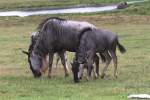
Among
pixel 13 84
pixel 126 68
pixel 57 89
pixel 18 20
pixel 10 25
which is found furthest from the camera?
pixel 18 20

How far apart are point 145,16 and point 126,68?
2749cm

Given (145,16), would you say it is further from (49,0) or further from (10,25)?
(49,0)

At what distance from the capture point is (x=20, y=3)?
73.8 metres

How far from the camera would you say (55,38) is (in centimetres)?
2116

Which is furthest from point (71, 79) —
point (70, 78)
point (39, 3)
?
point (39, 3)

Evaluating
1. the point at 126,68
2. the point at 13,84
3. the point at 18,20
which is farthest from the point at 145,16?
the point at 13,84

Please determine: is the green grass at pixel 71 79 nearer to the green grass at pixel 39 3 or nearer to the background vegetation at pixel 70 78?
the background vegetation at pixel 70 78

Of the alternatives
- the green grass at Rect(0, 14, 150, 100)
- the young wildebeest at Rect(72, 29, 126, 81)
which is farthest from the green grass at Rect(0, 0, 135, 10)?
the young wildebeest at Rect(72, 29, 126, 81)

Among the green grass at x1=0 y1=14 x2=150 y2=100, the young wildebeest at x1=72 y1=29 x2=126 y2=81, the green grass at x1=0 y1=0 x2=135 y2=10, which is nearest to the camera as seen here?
the green grass at x1=0 y1=14 x2=150 y2=100

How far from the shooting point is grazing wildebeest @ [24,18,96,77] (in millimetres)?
20641

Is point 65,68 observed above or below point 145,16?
above

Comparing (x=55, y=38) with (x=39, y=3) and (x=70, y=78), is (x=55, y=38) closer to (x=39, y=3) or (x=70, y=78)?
(x=70, y=78)

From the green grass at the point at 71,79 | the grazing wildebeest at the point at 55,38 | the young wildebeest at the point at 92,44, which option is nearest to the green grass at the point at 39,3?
the green grass at the point at 71,79

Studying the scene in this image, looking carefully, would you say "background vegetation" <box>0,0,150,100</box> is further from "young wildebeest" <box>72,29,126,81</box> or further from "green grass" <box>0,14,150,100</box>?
"young wildebeest" <box>72,29,126,81</box>
